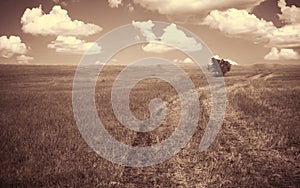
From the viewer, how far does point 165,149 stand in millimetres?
9578

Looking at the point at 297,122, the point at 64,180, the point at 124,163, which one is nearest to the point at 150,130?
the point at 124,163

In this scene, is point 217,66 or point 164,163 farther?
point 217,66

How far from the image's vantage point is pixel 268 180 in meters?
7.26

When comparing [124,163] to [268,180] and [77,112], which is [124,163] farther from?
[77,112]

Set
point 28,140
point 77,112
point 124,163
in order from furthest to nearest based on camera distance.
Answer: point 77,112 < point 28,140 < point 124,163

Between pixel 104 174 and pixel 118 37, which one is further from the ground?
pixel 118 37

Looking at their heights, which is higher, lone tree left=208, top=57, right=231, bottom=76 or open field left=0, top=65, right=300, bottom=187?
lone tree left=208, top=57, right=231, bottom=76

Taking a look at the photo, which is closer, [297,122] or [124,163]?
[124,163]

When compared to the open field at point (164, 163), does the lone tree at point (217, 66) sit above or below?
above

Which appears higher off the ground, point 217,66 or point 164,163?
point 217,66

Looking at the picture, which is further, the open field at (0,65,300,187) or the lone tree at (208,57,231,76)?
the lone tree at (208,57,231,76)

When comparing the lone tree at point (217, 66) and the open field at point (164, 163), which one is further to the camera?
the lone tree at point (217, 66)

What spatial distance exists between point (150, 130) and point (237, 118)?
182 inches

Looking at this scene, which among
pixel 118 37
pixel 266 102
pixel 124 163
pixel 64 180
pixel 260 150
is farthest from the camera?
pixel 266 102
